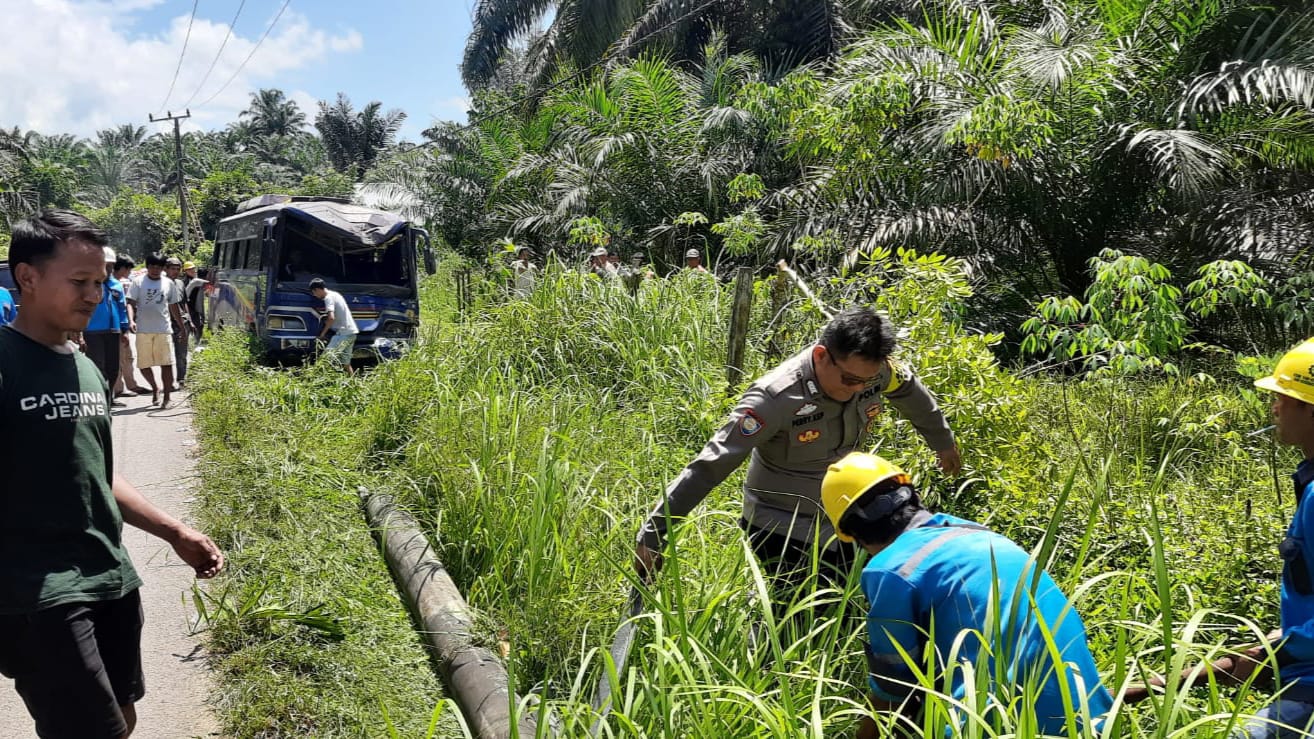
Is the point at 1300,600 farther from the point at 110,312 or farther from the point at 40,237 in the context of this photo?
the point at 110,312

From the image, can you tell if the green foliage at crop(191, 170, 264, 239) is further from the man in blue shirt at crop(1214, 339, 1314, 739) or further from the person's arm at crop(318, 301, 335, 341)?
the man in blue shirt at crop(1214, 339, 1314, 739)

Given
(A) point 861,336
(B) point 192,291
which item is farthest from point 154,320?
(A) point 861,336

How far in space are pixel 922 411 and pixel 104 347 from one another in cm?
765

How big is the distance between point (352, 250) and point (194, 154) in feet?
226

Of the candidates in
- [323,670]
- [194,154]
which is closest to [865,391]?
[323,670]

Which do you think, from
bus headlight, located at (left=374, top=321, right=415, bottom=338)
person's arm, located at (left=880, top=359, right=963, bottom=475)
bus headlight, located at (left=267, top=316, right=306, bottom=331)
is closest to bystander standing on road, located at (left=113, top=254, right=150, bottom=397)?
bus headlight, located at (left=267, top=316, right=306, bottom=331)

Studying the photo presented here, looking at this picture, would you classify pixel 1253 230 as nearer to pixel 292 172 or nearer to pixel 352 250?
pixel 352 250

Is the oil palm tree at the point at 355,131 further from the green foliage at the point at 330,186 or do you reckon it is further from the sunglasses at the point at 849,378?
the sunglasses at the point at 849,378

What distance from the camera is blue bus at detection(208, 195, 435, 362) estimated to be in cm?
1177

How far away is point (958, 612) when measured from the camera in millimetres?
2119

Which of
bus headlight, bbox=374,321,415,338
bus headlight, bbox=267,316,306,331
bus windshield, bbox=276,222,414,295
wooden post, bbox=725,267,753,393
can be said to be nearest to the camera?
wooden post, bbox=725,267,753,393

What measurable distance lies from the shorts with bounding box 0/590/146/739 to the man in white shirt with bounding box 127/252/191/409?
840cm

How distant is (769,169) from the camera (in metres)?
14.2

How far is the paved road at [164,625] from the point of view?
11.7 ft
